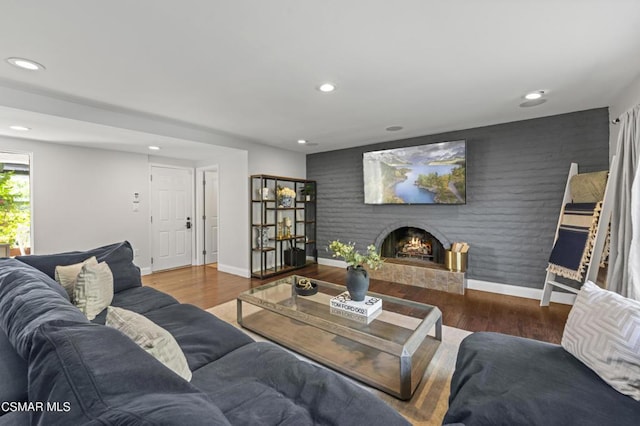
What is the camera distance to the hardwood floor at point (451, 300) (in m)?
2.87

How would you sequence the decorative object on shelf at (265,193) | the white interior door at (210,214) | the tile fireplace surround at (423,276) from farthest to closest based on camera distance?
the white interior door at (210,214)
the decorative object on shelf at (265,193)
the tile fireplace surround at (423,276)

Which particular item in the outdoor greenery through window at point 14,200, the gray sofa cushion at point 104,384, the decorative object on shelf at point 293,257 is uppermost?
the outdoor greenery through window at point 14,200

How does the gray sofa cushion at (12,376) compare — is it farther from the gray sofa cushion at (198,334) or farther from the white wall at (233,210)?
the white wall at (233,210)

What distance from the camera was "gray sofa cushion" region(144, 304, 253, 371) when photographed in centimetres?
155

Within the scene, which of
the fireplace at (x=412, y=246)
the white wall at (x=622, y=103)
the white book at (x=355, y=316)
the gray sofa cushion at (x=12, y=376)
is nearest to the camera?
the gray sofa cushion at (x=12, y=376)

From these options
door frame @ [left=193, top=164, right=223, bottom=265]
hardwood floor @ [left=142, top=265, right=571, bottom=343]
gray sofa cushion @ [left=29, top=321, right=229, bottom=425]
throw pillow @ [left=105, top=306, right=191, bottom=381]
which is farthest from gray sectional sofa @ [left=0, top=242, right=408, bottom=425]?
door frame @ [left=193, top=164, right=223, bottom=265]

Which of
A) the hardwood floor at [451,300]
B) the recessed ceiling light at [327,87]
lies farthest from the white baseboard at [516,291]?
the recessed ceiling light at [327,87]

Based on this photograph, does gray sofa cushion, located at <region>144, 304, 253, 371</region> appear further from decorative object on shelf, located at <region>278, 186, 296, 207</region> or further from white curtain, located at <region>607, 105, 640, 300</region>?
decorative object on shelf, located at <region>278, 186, 296, 207</region>

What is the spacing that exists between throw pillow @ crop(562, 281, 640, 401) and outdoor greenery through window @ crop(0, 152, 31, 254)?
624 centimetres

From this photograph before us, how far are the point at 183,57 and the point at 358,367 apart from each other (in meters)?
2.63

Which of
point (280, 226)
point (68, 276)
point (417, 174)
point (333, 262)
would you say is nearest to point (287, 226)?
point (280, 226)

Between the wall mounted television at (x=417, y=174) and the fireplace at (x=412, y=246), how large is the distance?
2.20ft

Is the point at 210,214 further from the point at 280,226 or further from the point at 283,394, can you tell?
the point at 283,394

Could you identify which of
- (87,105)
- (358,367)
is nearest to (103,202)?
(87,105)
